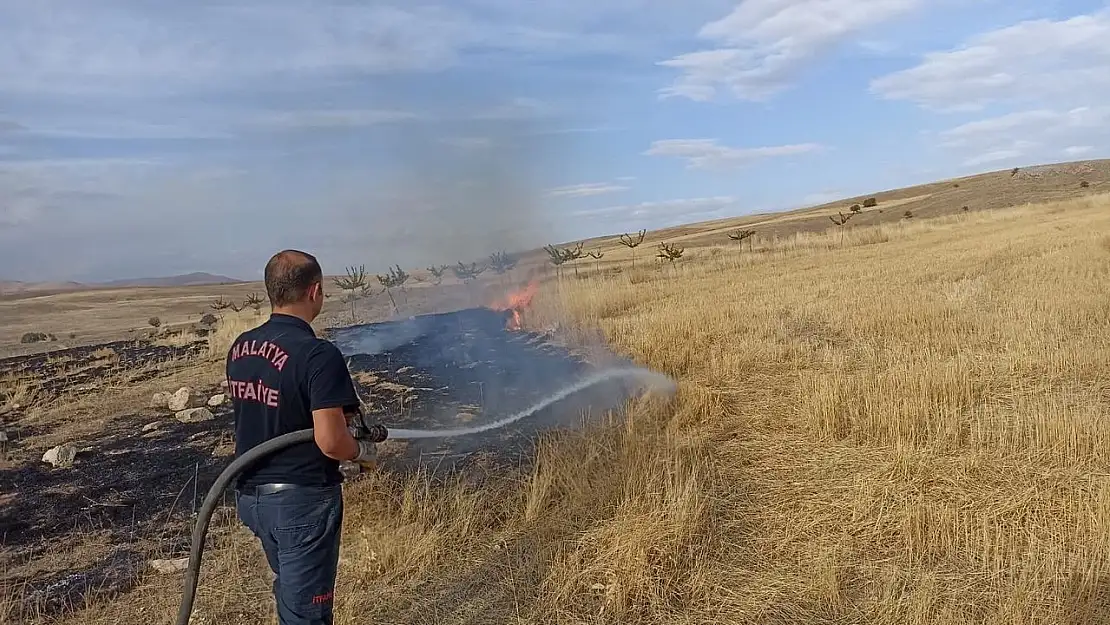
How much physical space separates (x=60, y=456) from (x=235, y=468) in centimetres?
560

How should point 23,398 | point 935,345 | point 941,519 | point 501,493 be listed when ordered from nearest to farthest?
point 941,519 → point 501,493 → point 935,345 → point 23,398

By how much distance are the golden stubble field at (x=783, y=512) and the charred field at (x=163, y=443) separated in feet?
1.91

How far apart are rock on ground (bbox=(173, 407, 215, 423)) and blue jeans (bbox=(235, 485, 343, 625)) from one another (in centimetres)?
610

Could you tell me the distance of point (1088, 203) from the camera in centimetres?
2634

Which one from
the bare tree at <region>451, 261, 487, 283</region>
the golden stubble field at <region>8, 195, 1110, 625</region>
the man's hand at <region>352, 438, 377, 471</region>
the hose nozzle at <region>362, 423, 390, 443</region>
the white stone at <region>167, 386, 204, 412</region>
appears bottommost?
A: the golden stubble field at <region>8, 195, 1110, 625</region>

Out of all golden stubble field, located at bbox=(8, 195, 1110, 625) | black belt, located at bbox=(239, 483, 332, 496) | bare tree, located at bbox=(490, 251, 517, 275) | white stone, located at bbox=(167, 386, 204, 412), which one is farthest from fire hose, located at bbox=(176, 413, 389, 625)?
bare tree, located at bbox=(490, 251, 517, 275)

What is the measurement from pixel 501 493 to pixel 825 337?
5.59m

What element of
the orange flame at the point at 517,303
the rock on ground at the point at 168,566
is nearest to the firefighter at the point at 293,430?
the rock on ground at the point at 168,566

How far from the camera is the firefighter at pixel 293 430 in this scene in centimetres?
235

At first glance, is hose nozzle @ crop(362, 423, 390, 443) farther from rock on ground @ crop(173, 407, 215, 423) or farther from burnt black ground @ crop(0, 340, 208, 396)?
burnt black ground @ crop(0, 340, 208, 396)

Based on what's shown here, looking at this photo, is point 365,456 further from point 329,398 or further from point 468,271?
point 468,271

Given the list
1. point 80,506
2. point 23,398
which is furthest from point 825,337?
point 23,398

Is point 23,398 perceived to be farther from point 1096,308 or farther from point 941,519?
point 1096,308

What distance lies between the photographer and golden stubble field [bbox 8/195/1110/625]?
11.5ft
